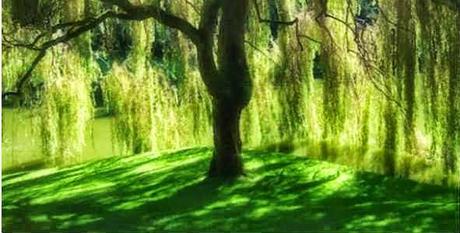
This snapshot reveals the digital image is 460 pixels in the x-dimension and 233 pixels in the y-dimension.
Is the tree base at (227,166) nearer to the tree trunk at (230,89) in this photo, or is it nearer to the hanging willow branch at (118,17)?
the tree trunk at (230,89)

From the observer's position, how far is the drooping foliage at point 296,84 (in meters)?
9.02

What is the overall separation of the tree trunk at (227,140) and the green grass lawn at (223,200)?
0.19 meters

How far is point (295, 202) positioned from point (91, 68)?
4268mm

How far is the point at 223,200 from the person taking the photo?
848cm

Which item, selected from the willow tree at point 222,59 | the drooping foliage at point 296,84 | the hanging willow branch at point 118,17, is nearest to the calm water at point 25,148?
the drooping foliage at point 296,84

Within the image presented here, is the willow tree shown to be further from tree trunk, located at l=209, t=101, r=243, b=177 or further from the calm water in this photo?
the calm water

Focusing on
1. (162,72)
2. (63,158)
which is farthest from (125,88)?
(63,158)

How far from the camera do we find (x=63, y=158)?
1158 cm

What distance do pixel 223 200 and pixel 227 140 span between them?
1083mm

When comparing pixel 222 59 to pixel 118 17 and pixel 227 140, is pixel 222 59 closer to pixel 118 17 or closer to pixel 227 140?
pixel 227 140

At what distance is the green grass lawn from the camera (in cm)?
728

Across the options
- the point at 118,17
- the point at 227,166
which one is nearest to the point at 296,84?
the point at 227,166

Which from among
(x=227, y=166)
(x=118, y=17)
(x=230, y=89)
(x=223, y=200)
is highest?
(x=118, y=17)

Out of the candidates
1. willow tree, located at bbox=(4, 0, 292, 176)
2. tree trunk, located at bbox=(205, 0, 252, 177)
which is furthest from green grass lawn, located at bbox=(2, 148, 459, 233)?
willow tree, located at bbox=(4, 0, 292, 176)
